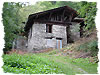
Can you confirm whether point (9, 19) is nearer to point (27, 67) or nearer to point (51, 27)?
point (27, 67)

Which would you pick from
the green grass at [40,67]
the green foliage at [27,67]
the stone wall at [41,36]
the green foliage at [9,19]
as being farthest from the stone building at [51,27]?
the green foliage at [27,67]

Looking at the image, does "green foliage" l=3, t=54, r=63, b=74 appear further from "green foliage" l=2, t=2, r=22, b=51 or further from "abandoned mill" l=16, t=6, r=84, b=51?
"abandoned mill" l=16, t=6, r=84, b=51

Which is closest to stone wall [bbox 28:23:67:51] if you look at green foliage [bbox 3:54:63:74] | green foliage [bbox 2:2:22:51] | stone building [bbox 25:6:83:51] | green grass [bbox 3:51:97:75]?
stone building [bbox 25:6:83:51]

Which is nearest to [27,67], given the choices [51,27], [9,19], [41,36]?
[9,19]

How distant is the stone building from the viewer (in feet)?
60.8

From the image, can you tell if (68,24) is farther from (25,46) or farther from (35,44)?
(25,46)

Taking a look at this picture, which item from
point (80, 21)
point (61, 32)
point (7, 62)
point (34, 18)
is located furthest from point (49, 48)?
point (7, 62)

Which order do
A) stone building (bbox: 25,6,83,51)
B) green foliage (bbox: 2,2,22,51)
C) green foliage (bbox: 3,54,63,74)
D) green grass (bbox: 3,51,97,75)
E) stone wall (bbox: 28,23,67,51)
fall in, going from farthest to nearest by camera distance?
1. stone building (bbox: 25,6,83,51)
2. stone wall (bbox: 28,23,67,51)
3. green foliage (bbox: 2,2,22,51)
4. green grass (bbox: 3,51,97,75)
5. green foliage (bbox: 3,54,63,74)

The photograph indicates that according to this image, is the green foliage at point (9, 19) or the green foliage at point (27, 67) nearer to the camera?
the green foliage at point (27, 67)

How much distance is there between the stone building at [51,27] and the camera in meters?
18.5

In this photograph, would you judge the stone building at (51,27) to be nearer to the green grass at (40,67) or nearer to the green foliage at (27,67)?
the green grass at (40,67)

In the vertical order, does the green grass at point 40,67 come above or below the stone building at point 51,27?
below

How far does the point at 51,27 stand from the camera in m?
19.8

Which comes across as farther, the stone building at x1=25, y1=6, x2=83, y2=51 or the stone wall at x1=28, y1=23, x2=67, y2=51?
the stone building at x1=25, y1=6, x2=83, y2=51
